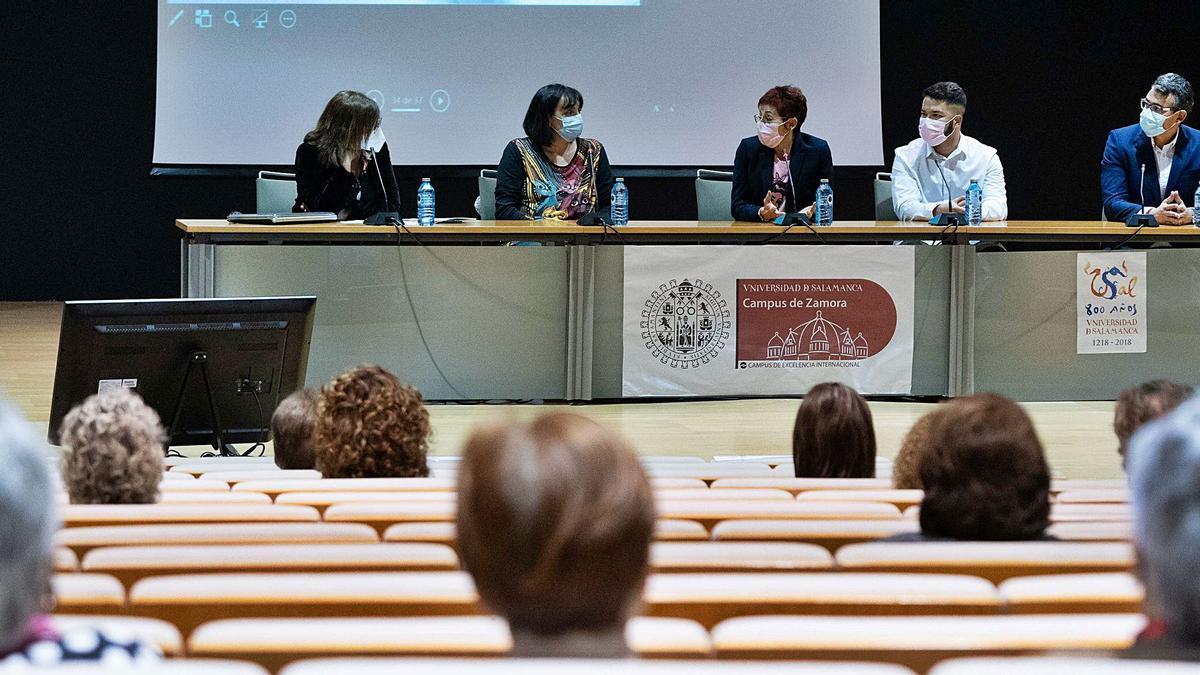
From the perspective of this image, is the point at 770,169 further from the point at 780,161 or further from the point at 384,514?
the point at 384,514

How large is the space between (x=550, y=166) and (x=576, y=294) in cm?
73

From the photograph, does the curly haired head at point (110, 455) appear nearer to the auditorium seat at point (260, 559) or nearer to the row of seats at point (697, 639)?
the auditorium seat at point (260, 559)

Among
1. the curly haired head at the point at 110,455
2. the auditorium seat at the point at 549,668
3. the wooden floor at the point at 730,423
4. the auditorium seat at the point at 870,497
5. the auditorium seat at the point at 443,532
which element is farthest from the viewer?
the wooden floor at the point at 730,423

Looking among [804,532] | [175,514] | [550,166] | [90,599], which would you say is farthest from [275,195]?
[90,599]

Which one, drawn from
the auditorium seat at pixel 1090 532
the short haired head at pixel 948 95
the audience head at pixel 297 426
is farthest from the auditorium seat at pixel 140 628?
the short haired head at pixel 948 95

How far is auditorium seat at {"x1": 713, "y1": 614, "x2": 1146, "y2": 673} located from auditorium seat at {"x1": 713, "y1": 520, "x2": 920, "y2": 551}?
2.10 ft

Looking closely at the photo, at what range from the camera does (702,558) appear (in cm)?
165

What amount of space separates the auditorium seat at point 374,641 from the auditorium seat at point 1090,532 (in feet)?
3.07

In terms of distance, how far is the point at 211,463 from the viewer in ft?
11.8

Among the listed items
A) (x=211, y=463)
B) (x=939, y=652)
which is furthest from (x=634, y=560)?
(x=211, y=463)

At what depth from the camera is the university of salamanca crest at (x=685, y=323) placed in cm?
599

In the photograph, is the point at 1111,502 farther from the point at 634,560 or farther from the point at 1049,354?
the point at 1049,354

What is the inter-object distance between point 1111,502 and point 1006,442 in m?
0.79

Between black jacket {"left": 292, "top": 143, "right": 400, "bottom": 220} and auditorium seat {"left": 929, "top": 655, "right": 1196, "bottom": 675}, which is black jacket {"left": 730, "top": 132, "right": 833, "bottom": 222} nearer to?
black jacket {"left": 292, "top": 143, "right": 400, "bottom": 220}
